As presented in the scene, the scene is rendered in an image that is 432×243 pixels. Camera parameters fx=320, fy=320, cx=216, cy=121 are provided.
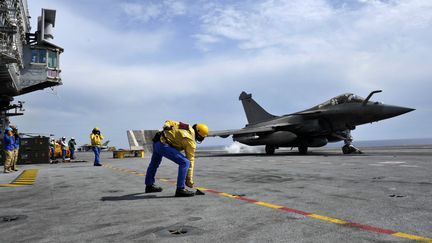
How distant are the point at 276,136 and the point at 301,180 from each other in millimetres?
15274

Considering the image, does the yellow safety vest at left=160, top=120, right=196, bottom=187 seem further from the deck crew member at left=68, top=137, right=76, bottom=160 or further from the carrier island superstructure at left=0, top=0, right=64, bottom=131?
the carrier island superstructure at left=0, top=0, right=64, bottom=131

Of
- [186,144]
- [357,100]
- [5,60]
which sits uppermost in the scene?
[5,60]

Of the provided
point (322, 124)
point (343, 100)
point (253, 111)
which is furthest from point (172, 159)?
point (253, 111)

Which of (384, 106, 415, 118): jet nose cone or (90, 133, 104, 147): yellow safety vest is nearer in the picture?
(90, 133, 104, 147): yellow safety vest

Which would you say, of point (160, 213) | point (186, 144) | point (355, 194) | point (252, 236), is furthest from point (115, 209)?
point (355, 194)

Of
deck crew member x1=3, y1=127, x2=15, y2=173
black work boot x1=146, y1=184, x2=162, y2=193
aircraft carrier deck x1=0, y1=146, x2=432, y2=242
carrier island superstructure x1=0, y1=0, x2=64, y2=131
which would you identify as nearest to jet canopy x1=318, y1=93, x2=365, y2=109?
aircraft carrier deck x1=0, y1=146, x2=432, y2=242

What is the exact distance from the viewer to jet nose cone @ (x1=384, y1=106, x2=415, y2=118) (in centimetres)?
1920

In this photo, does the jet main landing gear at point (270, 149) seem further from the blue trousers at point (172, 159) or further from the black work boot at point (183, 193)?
the black work boot at point (183, 193)

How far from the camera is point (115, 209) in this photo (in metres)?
5.47

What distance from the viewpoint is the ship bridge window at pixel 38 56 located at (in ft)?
132

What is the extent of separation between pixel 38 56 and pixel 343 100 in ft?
122

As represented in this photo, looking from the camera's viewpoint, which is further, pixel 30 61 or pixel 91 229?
pixel 30 61

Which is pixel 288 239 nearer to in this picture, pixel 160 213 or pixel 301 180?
pixel 160 213

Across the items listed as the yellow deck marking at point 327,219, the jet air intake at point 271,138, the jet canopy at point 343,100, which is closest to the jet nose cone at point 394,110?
the jet canopy at point 343,100
